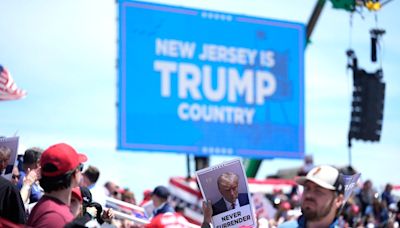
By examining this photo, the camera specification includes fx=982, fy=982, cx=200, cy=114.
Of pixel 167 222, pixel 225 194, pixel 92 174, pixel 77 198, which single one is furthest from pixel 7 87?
pixel 167 222

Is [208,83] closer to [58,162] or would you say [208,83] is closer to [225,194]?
[225,194]

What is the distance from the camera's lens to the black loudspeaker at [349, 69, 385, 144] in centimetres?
2548

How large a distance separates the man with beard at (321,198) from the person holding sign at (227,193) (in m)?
1.31

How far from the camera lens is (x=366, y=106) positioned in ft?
83.9

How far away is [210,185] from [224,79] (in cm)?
1949

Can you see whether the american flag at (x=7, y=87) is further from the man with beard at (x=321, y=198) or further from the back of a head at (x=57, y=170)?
the man with beard at (x=321, y=198)

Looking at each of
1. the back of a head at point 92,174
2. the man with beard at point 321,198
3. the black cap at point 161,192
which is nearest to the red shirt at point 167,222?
the man with beard at point 321,198

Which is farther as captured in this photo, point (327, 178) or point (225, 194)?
point (225, 194)

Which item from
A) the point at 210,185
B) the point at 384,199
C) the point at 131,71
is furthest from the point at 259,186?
the point at 210,185

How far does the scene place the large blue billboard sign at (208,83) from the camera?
24.0 meters

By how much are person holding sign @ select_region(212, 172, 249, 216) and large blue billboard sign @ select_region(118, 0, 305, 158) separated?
55.8 feet

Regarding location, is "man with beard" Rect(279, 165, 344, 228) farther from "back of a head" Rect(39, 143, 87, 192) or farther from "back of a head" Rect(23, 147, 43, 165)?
"back of a head" Rect(23, 147, 43, 165)

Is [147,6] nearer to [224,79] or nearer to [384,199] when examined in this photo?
[224,79]

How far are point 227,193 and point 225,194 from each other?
1cm
